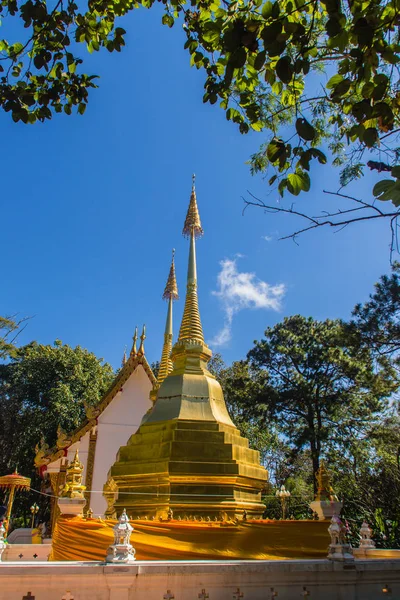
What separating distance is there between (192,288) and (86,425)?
288 inches

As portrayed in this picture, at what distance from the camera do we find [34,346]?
31453 mm

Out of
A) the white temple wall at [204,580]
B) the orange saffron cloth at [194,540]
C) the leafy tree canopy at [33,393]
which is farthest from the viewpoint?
the leafy tree canopy at [33,393]

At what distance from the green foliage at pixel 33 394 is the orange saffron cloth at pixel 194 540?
19745 mm

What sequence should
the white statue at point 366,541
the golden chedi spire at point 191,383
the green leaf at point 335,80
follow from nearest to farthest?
the green leaf at point 335,80 → the white statue at point 366,541 → the golden chedi spire at point 191,383

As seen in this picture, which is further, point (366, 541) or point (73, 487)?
point (366, 541)

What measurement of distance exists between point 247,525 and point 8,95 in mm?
6956

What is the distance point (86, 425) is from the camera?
1670cm

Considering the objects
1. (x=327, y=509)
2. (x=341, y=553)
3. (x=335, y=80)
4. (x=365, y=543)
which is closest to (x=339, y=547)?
(x=341, y=553)

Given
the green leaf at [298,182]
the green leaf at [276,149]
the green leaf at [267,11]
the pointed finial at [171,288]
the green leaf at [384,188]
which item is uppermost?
the pointed finial at [171,288]

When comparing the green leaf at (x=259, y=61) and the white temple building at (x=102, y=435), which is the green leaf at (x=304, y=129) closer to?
the green leaf at (x=259, y=61)

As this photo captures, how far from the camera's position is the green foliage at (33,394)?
86.7 ft

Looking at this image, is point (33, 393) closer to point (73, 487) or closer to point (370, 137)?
point (73, 487)

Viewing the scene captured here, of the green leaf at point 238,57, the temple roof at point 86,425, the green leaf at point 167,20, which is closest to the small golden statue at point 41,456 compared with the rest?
the temple roof at point 86,425

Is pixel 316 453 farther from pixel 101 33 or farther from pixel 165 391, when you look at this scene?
pixel 101 33
